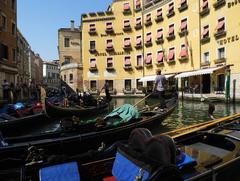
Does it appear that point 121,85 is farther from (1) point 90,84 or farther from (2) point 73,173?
(2) point 73,173

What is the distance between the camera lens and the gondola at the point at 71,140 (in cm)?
393

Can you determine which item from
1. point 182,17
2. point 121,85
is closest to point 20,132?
point 182,17

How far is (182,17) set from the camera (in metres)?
22.1

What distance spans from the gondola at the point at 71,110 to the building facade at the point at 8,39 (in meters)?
8.73

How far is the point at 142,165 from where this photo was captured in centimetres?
241

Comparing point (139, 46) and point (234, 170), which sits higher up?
point (139, 46)

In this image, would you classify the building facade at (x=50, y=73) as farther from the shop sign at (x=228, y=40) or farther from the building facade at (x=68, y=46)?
the shop sign at (x=228, y=40)

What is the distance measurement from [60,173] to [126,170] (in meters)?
0.63

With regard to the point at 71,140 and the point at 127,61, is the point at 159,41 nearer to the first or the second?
the point at 127,61

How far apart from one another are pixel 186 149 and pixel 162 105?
456 cm

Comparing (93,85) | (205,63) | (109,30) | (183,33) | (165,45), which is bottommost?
(93,85)

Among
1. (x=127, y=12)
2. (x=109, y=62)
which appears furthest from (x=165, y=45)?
(x=109, y=62)

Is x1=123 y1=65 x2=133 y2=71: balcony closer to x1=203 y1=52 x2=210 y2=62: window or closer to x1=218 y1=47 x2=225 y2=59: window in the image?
x1=203 y1=52 x2=210 y2=62: window

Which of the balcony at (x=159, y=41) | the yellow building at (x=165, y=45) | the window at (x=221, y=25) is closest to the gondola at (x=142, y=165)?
the yellow building at (x=165, y=45)
